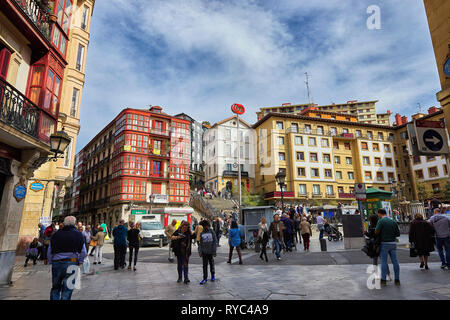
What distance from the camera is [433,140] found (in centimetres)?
540

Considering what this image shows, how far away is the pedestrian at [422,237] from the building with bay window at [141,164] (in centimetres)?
3060

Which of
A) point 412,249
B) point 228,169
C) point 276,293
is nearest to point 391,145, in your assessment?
point 228,169

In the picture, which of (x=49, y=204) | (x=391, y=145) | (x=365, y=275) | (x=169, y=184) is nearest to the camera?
(x=365, y=275)

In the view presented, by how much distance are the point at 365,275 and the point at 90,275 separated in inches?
325

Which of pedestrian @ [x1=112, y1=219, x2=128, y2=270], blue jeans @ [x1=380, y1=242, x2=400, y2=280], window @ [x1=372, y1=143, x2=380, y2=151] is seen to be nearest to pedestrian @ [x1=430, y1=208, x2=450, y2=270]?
blue jeans @ [x1=380, y1=242, x2=400, y2=280]

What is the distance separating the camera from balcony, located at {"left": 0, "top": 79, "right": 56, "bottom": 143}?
6.61 m

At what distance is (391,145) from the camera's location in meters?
48.6

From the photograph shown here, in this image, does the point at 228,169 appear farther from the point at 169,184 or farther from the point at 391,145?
the point at 391,145

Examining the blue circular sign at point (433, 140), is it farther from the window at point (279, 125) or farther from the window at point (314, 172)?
the window at point (279, 125)

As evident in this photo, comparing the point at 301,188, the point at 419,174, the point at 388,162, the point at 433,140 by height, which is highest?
the point at 388,162

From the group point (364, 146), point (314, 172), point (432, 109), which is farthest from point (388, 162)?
point (314, 172)

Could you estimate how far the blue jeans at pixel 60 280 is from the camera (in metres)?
4.59

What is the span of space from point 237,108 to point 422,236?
17.4 m

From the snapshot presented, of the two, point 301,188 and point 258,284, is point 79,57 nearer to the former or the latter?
point 258,284
